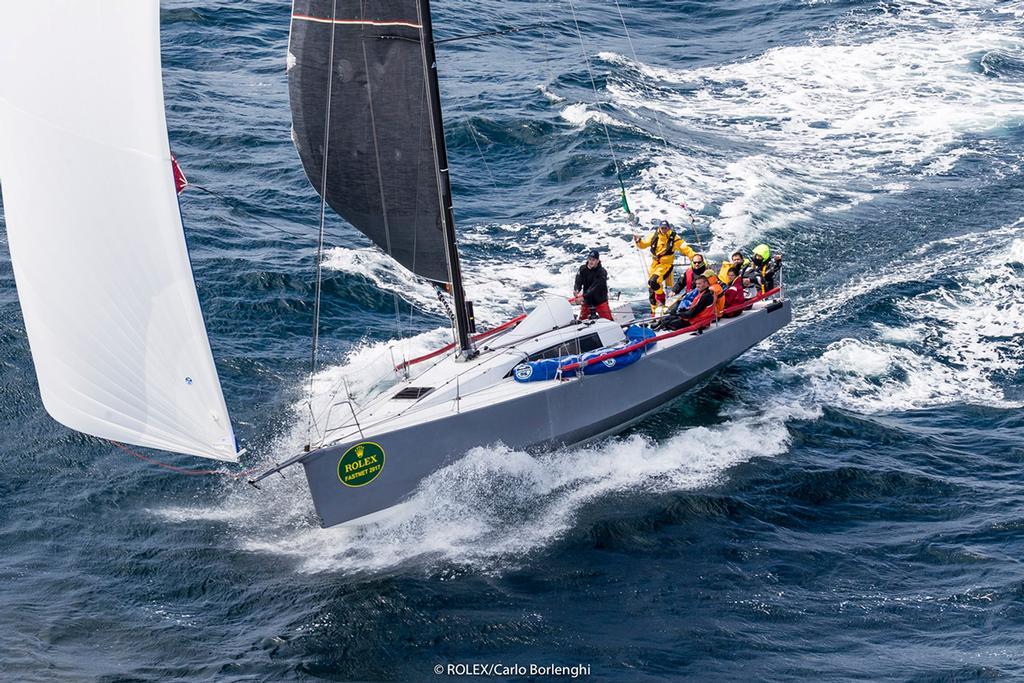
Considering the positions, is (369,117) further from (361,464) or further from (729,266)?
(729,266)

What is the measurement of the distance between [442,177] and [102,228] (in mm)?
5786

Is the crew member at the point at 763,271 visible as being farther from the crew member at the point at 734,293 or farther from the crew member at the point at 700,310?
the crew member at the point at 700,310

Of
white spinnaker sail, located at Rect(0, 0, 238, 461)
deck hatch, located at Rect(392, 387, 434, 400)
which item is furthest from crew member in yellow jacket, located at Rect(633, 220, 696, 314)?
white spinnaker sail, located at Rect(0, 0, 238, 461)

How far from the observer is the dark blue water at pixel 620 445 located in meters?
12.1

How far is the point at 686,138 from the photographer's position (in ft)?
86.3

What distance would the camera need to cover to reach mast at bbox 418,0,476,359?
551 inches

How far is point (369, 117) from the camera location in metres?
14.4

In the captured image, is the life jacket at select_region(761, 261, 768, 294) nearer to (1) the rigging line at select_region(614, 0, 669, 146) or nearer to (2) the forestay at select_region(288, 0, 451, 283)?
(2) the forestay at select_region(288, 0, 451, 283)

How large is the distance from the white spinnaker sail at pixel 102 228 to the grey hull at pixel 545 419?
10.8ft

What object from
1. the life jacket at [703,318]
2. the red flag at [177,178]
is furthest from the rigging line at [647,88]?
the red flag at [177,178]

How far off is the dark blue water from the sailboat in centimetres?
76

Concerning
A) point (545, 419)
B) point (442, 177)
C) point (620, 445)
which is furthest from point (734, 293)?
point (442, 177)

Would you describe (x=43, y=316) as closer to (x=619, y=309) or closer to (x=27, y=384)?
(x=27, y=384)

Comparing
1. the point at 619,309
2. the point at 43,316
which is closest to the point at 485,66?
the point at 619,309
